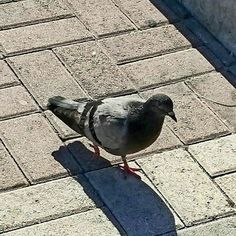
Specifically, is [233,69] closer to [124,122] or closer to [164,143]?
[164,143]

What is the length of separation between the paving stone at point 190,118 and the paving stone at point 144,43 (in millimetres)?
514

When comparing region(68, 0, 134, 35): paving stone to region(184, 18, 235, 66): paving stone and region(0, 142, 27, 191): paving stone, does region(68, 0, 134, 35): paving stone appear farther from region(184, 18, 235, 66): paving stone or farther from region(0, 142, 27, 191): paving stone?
region(0, 142, 27, 191): paving stone

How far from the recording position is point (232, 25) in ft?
23.7

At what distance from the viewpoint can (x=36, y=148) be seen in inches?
237

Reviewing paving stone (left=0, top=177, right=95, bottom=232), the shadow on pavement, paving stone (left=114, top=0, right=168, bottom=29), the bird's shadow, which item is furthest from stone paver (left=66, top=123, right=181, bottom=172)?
paving stone (left=114, top=0, right=168, bottom=29)

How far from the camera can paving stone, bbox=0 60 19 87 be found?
6.66 m

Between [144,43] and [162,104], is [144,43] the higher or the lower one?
the lower one

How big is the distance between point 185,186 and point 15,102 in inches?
60.1

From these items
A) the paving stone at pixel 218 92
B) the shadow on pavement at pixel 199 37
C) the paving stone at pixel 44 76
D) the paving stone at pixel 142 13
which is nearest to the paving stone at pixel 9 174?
the paving stone at pixel 44 76

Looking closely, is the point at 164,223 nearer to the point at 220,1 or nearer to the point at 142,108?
the point at 142,108

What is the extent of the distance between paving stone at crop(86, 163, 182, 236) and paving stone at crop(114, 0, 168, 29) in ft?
6.39

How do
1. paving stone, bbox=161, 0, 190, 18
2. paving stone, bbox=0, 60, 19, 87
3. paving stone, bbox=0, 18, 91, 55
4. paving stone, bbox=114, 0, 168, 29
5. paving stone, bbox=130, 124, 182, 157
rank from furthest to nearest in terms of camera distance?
paving stone, bbox=161, 0, 190, 18
paving stone, bbox=114, 0, 168, 29
paving stone, bbox=0, 18, 91, 55
paving stone, bbox=0, 60, 19, 87
paving stone, bbox=130, 124, 182, 157

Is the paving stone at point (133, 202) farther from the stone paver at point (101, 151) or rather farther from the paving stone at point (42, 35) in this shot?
the paving stone at point (42, 35)

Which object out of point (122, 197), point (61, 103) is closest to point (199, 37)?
point (61, 103)
